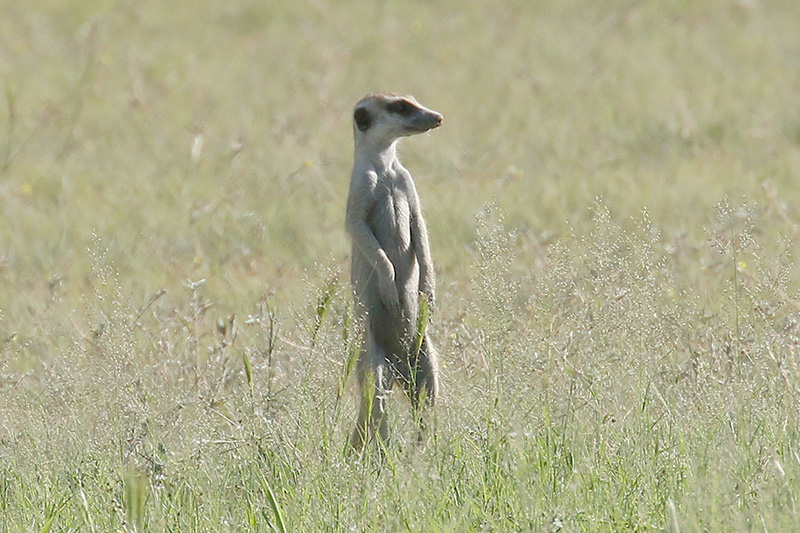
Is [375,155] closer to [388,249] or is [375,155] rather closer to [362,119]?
[362,119]

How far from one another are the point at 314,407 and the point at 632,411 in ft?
3.60

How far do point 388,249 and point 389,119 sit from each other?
21.4 inches

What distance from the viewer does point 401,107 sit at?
496cm

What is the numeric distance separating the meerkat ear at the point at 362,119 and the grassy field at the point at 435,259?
627mm

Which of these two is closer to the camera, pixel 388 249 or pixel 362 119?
pixel 388 249

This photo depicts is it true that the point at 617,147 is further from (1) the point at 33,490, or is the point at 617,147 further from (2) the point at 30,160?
(1) the point at 33,490

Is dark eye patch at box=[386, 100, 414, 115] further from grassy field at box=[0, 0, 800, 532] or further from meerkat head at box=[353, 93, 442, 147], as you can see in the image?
grassy field at box=[0, 0, 800, 532]

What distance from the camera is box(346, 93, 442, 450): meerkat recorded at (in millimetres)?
4762

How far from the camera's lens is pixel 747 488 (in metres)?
3.49

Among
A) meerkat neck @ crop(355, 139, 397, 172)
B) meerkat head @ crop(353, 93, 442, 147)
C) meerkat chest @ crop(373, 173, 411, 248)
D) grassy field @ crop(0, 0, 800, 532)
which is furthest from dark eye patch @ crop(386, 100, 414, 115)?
grassy field @ crop(0, 0, 800, 532)

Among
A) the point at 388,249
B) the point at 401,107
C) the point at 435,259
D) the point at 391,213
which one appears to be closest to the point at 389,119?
the point at 401,107

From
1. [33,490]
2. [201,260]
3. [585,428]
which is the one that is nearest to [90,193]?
[201,260]

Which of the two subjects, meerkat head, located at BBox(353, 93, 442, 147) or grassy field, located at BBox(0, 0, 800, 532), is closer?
grassy field, located at BBox(0, 0, 800, 532)

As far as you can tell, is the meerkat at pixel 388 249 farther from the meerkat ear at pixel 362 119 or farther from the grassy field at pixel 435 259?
the grassy field at pixel 435 259
